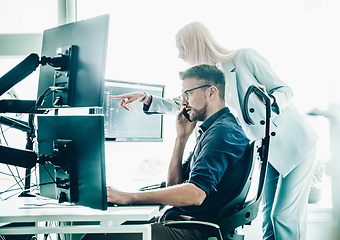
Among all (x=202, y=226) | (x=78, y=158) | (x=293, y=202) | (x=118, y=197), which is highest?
(x=78, y=158)

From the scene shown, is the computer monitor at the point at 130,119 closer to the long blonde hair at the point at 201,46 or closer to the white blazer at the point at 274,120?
the long blonde hair at the point at 201,46

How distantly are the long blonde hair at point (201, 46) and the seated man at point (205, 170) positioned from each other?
20 centimetres

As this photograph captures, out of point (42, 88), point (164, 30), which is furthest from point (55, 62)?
point (164, 30)

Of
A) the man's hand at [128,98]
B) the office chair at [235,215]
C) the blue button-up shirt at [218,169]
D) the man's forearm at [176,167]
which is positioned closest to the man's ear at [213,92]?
the blue button-up shirt at [218,169]

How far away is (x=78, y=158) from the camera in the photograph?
2.91ft

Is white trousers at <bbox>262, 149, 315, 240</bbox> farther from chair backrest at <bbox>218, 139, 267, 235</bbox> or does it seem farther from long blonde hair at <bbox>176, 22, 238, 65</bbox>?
long blonde hair at <bbox>176, 22, 238, 65</bbox>

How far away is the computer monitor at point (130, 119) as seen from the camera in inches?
68.4

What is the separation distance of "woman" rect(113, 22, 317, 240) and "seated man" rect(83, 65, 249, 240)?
0.21 m

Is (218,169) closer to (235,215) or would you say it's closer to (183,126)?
(235,215)

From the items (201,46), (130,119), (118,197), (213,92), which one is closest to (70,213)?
(118,197)

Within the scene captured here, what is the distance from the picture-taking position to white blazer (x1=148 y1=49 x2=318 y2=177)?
1.46 metres

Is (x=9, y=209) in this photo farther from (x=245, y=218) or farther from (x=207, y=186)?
(x=245, y=218)

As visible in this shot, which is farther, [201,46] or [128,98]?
[128,98]

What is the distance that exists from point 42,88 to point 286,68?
73.1 inches
